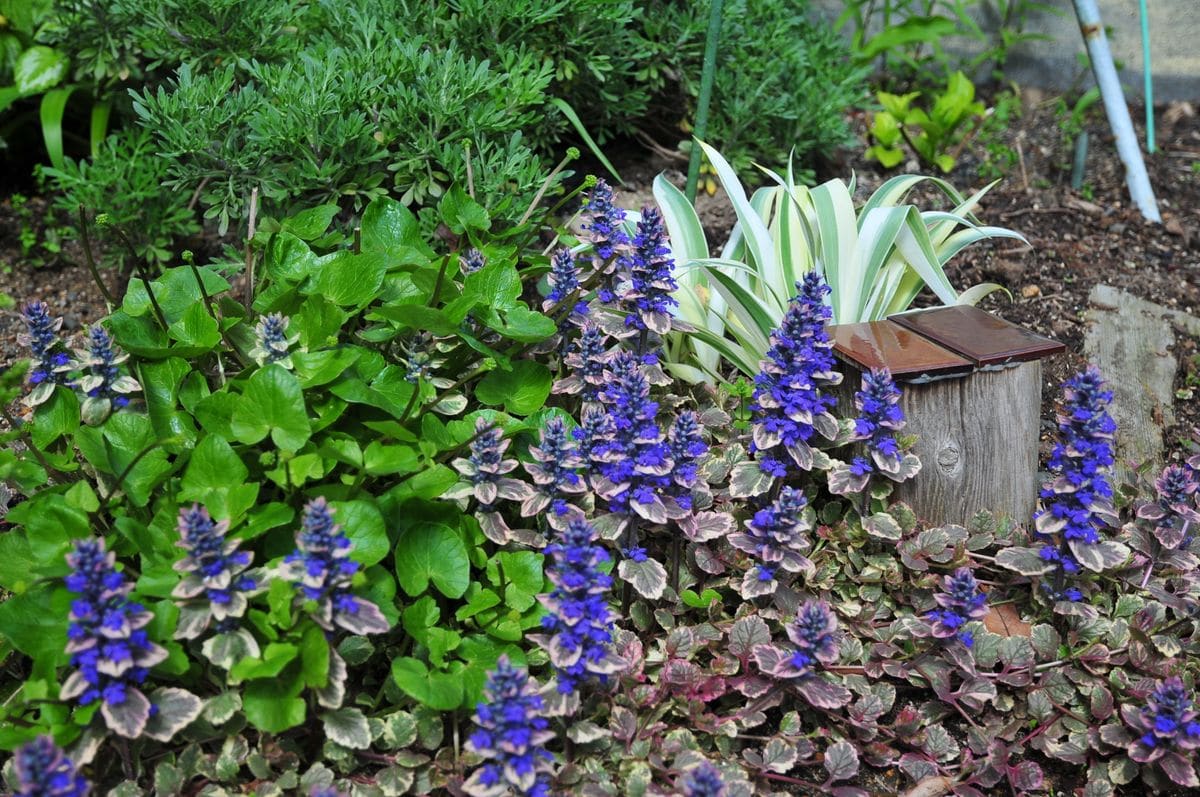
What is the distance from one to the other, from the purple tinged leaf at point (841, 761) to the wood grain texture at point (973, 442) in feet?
2.29

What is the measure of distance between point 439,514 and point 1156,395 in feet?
7.04

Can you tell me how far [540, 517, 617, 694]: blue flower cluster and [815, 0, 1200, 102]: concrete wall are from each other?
380cm

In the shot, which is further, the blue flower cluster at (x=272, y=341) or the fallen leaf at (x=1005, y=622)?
the fallen leaf at (x=1005, y=622)

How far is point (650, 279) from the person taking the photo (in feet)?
7.70

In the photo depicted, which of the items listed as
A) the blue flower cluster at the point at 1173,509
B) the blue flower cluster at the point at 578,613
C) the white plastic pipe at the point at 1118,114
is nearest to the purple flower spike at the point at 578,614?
the blue flower cluster at the point at 578,613

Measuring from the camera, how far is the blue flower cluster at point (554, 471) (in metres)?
2.11

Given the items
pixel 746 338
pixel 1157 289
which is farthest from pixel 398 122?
pixel 1157 289

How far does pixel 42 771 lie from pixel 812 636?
1301 millimetres

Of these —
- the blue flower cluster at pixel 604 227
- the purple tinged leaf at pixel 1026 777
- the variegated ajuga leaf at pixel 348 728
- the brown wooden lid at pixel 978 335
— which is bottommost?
the purple tinged leaf at pixel 1026 777

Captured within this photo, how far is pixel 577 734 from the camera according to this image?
1.92 m

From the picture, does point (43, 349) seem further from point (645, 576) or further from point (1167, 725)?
point (1167, 725)

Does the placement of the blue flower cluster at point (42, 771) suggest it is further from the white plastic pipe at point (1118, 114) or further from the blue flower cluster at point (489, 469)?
the white plastic pipe at point (1118, 114)

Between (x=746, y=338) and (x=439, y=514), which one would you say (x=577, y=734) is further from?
(x=746, y=338)

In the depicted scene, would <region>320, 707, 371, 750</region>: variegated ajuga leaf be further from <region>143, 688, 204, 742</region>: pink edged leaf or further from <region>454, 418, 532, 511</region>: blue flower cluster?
<region>454, 418, 532, 511</region>: blue flower cluster
